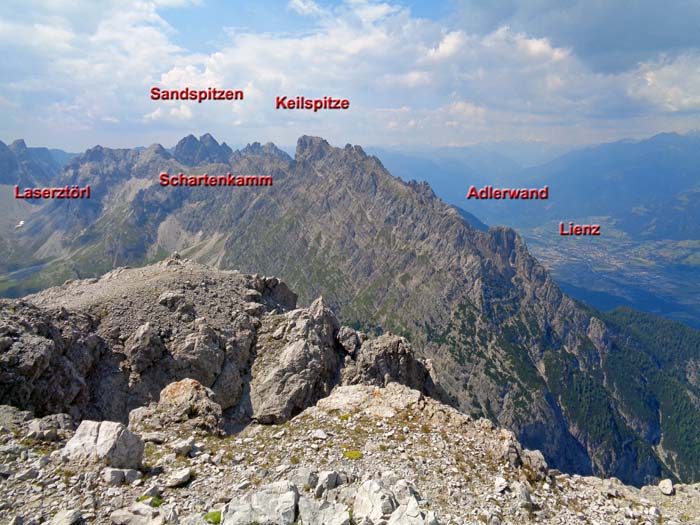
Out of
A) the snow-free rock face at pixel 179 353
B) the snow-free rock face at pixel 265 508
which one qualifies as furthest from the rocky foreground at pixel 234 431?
the snow-free rock face at pixel 179 353

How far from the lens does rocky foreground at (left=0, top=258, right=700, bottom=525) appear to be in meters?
17.0

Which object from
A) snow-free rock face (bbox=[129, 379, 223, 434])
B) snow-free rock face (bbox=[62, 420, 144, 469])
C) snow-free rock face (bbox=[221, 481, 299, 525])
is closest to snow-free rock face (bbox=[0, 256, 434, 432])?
→ snow-free rock face (bbox=[129, 379, 223, 434])

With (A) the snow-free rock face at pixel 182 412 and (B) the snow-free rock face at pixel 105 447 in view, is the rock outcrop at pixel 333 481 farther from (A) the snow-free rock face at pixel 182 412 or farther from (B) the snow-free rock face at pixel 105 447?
(A) the snow-free rock face at pixel 182 412

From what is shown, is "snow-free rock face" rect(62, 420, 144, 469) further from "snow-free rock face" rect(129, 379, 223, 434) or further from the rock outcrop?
"snow-free rock face" rect(129, 379, 223, 434)

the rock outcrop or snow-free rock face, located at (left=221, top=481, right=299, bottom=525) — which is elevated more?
snow-free rock face, located at (left=221, top=481, right=299, bottom=525)

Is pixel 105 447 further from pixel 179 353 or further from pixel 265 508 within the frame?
pixel 179 353

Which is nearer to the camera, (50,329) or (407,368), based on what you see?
(50,329)

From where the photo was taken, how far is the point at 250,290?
166ft

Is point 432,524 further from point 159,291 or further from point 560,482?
point 159,291

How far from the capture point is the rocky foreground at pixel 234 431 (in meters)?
17.0

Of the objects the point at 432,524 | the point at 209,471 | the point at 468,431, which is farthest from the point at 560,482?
the point at 209,471

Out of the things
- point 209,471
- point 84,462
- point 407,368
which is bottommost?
point 407,368

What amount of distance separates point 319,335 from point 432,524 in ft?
99.9

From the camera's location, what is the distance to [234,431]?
36.2 metres
